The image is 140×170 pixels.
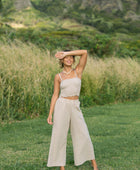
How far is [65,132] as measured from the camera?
136 inches

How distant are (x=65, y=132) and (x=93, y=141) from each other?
182cm

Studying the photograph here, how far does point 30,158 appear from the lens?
13.6 feet

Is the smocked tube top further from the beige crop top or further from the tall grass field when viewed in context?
the tall grass field

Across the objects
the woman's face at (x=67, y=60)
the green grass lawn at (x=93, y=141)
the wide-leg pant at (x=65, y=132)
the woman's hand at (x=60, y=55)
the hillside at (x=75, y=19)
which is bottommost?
the green grass lawn at (x=93, y=141)

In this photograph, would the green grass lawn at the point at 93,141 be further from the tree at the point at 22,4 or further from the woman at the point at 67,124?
the tree at the point at 22,4

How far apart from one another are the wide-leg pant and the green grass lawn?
1.30ft

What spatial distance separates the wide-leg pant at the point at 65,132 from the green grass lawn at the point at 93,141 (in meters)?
0.40

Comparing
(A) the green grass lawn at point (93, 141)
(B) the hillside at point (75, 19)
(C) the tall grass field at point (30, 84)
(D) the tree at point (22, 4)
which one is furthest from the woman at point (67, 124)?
(D) the tree at point (22, 4)

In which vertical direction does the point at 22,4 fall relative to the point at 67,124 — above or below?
above

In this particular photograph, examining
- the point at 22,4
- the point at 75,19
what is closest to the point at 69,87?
the point at 75,19

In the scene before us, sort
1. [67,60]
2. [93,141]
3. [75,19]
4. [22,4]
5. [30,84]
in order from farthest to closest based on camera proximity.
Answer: [22,4]
[75,19]
[30,84]
[93,141]
[67,60]

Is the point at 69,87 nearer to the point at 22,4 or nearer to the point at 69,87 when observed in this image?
the point at 69,87

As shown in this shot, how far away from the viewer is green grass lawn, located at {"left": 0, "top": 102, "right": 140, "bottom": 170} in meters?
3.94

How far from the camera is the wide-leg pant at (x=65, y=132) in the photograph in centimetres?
343
